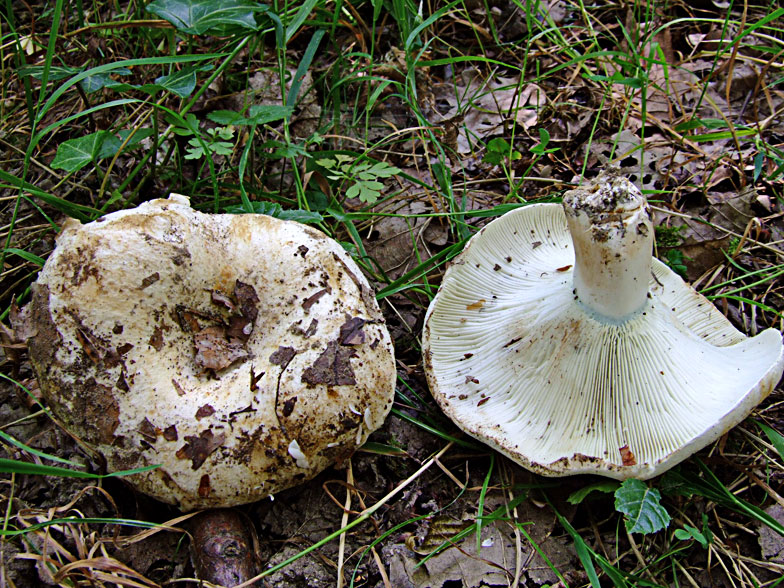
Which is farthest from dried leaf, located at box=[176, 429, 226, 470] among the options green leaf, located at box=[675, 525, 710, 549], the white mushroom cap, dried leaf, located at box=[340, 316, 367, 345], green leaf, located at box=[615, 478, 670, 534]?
green leaf, located at box=[675, 525, 710, 549]

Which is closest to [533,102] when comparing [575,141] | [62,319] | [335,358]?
[575,141]

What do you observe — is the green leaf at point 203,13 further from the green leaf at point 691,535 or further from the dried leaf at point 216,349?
the green leaf at point 691,535

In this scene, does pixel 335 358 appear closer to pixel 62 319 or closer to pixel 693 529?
pixel 62 319

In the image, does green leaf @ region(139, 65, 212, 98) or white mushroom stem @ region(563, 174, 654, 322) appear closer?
white mushroom stem @ region(563, 174, 654, 322)

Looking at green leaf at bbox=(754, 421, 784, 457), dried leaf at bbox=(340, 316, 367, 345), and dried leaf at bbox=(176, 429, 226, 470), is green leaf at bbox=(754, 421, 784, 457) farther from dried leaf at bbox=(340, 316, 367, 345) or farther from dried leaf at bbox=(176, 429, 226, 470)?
dried leaf at bbox=(176, 429, 226, 470)

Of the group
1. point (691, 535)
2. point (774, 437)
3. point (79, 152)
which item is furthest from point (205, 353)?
point (774, 437)
